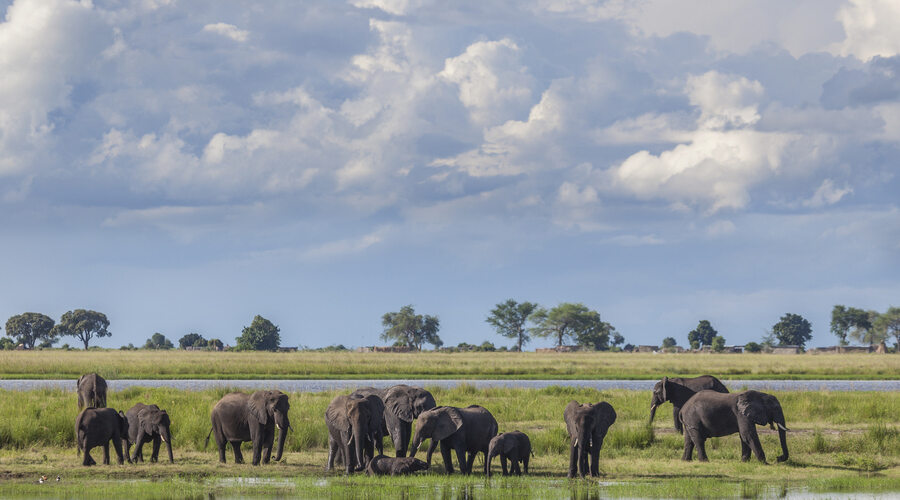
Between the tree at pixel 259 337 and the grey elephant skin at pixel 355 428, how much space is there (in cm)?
15311

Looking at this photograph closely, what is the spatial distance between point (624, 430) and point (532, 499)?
901 centimetres

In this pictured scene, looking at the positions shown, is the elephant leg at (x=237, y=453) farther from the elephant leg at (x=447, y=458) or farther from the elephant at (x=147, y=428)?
the elephant leg at (x=447, y=458)

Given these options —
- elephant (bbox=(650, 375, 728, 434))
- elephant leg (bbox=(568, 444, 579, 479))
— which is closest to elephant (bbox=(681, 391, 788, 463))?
elephant (bbox=(650, 375, 728, 434))

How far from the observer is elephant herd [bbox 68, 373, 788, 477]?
20.1 metres

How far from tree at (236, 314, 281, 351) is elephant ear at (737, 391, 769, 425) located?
154 metres

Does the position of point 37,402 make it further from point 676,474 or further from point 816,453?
point 816,453

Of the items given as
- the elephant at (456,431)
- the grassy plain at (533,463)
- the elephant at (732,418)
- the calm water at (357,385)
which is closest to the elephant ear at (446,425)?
the elephant at (456,431)

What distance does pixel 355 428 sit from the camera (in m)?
20.3

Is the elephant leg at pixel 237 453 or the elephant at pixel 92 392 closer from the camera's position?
the elephant leg at pixel 237 453

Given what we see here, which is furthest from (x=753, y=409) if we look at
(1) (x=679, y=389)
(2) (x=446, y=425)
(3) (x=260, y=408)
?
(3) (x=260, y=408)

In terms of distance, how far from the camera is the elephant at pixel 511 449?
20016mm

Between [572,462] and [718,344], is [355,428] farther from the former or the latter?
[718,344]

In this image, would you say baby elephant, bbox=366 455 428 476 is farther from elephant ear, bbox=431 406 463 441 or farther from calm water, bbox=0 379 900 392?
calm water, bbox=0 379 900 392

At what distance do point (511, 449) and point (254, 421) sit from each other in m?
5.39
